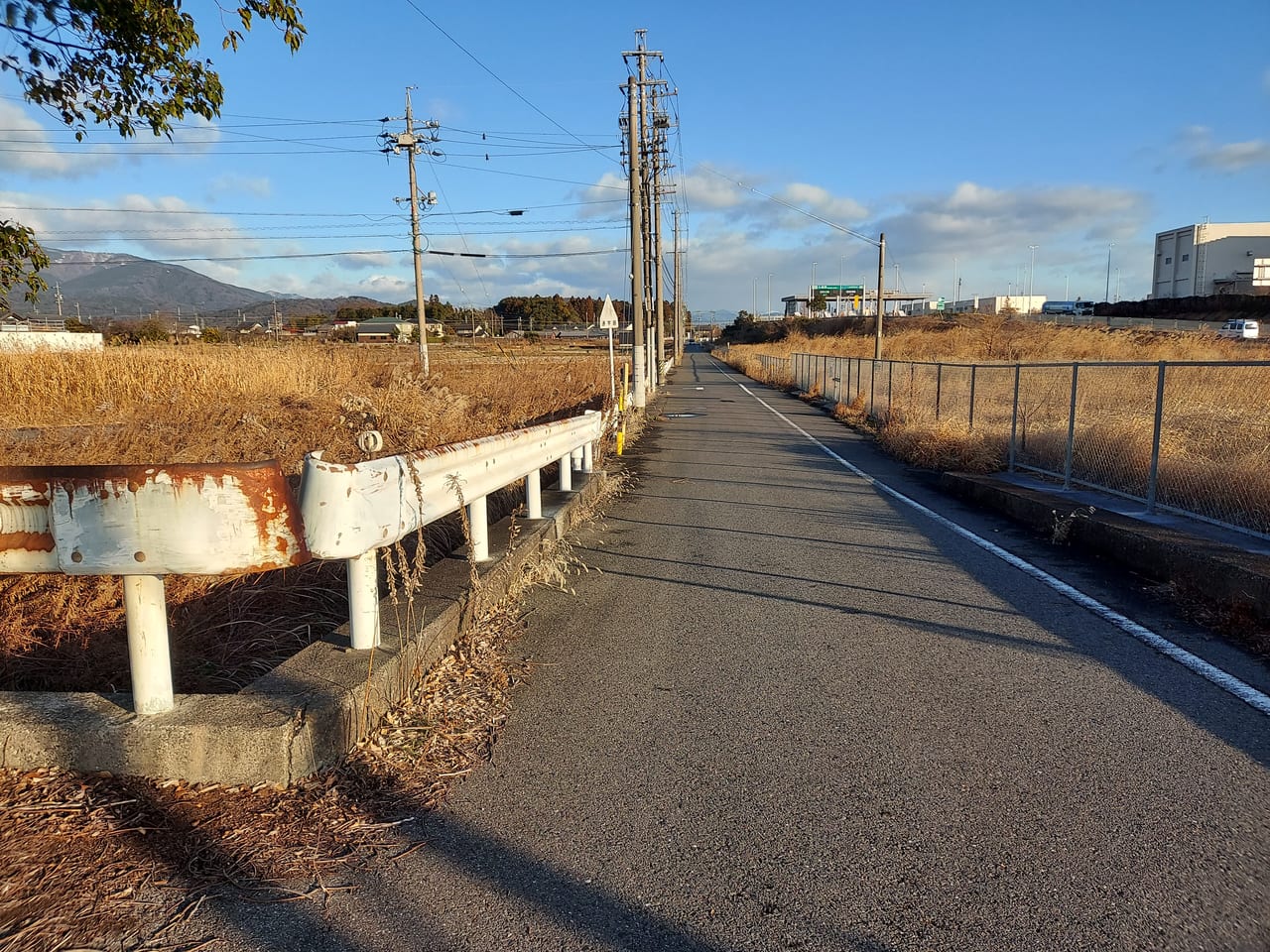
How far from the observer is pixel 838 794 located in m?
3.16

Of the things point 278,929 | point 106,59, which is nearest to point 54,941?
point 278,929

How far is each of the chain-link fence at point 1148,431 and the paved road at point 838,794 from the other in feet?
9.66

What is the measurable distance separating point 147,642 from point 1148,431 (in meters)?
10.6

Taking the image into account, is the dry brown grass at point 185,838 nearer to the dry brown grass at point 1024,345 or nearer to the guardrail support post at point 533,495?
the guardrail support post at point 533,495

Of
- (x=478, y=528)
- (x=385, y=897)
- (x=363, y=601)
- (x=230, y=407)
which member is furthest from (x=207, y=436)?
(x=385, y=897)

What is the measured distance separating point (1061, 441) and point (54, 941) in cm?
1211

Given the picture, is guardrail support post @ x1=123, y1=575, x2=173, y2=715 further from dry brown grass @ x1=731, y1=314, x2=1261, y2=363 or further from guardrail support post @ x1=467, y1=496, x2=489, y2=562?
dry brown grass @ x1=731, y1=314, x2=1261, y2=363

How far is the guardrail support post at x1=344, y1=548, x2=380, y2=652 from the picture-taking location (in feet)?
11.7

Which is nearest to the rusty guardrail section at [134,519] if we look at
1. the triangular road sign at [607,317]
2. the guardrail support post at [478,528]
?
the guardrail support post at [478,528]

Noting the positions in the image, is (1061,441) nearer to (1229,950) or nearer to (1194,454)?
(1194,454)

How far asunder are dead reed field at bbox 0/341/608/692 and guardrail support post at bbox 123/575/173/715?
30.6 inches

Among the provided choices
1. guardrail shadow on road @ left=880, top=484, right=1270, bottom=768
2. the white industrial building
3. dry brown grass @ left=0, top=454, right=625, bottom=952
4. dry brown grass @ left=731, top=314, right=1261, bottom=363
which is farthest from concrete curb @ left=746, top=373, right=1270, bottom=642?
the white industrial building

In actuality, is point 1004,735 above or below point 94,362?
below

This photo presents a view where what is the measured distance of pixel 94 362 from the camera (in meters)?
14.4
